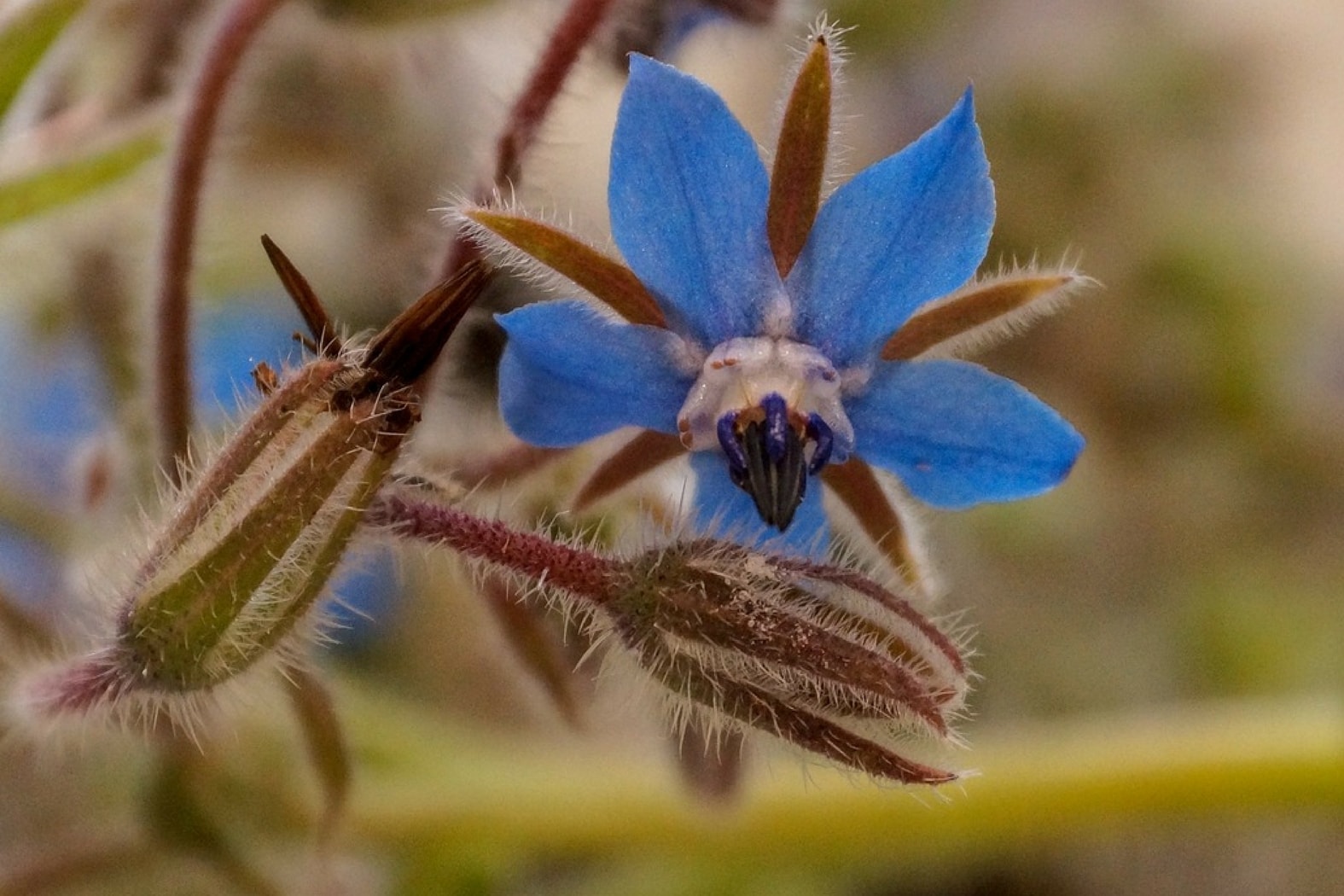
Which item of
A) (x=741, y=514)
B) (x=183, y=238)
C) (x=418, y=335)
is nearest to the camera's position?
(x=418, y=335)

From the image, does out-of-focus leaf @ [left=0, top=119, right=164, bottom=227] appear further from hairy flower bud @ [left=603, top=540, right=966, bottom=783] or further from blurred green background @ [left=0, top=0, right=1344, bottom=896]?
hairy flower bud @ [left=603, top=540, right=966, bottom=783]

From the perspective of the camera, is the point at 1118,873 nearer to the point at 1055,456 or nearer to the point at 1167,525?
the point at 1167,525

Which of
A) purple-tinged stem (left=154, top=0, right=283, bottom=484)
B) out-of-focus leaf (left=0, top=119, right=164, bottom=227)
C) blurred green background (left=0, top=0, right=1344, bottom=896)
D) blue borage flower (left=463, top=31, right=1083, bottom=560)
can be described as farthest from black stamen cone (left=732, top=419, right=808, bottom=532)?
out-of-focus leaf (left=0, top=119, right=164, bottom=227)

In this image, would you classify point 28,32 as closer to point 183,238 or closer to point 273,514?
point 183,238

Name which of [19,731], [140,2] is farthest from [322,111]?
[19,731]

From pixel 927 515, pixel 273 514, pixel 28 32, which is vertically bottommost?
pixel 273 514

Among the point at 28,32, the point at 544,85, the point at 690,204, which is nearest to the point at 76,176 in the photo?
the point at 28,32

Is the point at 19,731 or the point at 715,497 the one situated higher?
the point at 715,497
